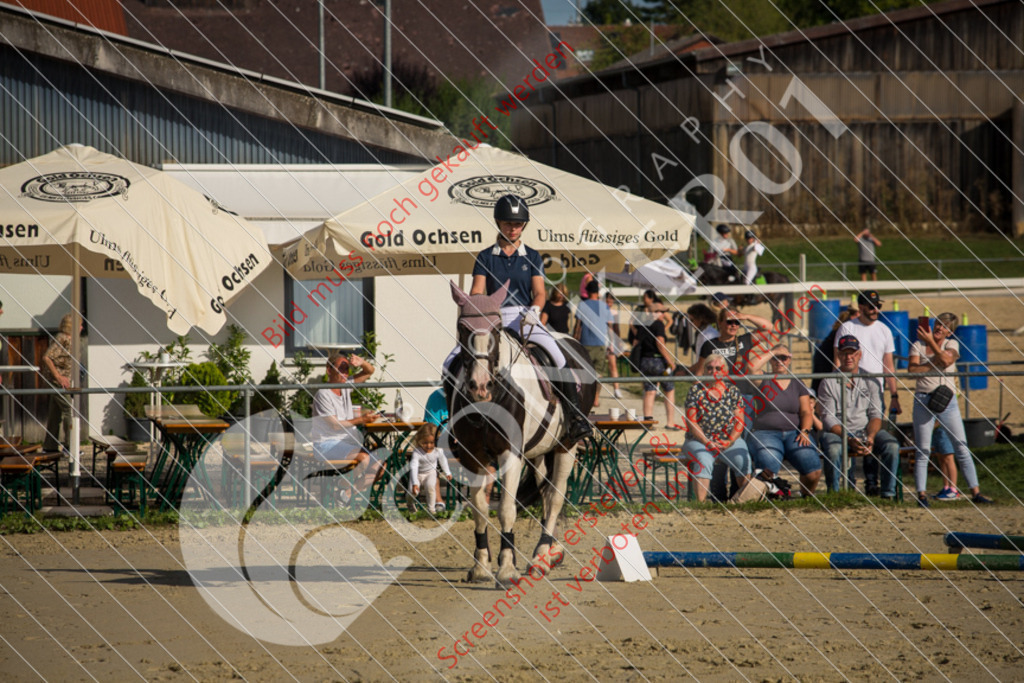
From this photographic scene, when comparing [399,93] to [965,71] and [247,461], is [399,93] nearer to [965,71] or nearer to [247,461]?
[965,71]

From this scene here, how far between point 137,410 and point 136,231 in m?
4.30

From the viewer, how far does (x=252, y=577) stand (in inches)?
344

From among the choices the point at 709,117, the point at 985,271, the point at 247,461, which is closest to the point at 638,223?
the point at 247,461

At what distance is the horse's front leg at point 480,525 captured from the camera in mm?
8383

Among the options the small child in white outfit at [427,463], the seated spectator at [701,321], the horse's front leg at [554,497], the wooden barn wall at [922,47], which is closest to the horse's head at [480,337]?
the horse's front leg at [554,497]

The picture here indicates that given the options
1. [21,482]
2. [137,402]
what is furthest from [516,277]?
[137,402]

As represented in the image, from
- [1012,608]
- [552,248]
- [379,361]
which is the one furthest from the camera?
[379,361]

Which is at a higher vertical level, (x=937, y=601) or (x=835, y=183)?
(x=835, y=183)

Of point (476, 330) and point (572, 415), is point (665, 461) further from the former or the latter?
point (476, 330)

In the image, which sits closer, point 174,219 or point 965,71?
point 174,219

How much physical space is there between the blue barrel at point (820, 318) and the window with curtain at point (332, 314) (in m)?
8.83

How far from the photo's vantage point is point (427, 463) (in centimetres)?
1104

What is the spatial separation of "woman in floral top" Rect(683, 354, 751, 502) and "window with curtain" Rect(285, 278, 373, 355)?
6125 millimetres

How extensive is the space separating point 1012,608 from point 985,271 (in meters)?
22.6
